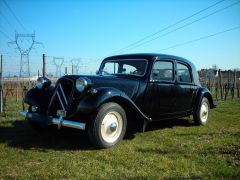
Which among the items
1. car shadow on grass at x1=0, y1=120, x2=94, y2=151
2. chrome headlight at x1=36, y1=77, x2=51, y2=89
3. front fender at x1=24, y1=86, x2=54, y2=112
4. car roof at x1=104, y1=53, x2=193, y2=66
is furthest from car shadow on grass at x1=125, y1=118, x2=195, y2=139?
chrome headlight at x1=36, y1=77, x2=51, y2=89

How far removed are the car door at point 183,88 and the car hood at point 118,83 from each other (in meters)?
1.38

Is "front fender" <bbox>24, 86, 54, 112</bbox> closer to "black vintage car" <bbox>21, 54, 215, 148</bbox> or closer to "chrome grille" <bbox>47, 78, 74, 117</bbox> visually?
"black vintage car" <bbox>21, 54, 215, 148</bbox>

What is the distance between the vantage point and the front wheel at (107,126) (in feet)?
15.5

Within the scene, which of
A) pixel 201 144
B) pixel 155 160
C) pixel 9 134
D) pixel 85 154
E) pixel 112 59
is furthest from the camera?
pixel 112 59

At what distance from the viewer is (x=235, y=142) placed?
5.41m

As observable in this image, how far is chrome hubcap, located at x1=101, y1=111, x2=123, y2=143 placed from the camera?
16.3ft

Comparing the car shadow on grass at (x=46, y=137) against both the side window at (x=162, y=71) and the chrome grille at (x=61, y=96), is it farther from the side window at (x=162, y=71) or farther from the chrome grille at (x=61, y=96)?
the side window at (x=162, y=71)

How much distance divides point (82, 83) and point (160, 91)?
77.6 inches

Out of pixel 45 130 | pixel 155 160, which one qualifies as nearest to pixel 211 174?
pixel 155 160

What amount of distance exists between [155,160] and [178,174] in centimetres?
63

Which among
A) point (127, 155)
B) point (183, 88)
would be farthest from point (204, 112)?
point (127, 155)

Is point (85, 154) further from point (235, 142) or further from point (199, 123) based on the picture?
point (199, 123)

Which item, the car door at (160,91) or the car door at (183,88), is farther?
the car door at (183,88)

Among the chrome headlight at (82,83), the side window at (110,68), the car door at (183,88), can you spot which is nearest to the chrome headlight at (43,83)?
the side window at (110,68)
